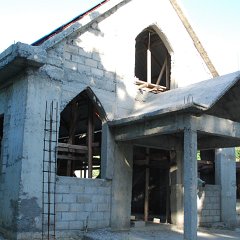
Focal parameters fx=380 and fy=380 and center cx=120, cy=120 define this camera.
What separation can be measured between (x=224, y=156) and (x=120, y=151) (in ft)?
16.5

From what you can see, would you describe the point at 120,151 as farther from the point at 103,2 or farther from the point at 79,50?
the point at 103,2

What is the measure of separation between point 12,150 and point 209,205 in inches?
287

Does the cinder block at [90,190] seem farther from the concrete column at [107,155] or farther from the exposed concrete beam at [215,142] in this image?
the exposed concrete beam at [215,142]

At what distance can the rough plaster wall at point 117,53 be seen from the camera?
10508 millimetres

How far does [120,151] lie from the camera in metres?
11.0

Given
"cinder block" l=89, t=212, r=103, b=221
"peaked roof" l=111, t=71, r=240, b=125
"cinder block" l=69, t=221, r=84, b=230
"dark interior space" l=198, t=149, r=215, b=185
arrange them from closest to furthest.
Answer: "peaked roof" l=111, t=71, r=240, b=125 → "cinder block" l=69, t=221, r=84, b=230 → "cinder block" l=89, t=212, r=103, b=221 → "dark interior space" l=198, t=149, r=215, b=185

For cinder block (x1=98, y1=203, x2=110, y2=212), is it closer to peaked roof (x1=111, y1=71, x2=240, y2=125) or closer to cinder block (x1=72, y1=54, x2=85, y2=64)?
peaked roof (x1=111, y1=71, x2=240, y2=125)

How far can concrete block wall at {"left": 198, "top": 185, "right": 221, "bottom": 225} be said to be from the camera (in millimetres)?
13000

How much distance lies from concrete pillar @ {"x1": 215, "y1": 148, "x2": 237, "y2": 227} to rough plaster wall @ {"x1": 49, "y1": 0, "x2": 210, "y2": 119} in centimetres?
312

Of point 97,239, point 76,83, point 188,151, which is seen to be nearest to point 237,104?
point 188,151

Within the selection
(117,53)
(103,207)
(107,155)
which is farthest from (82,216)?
(117,53)

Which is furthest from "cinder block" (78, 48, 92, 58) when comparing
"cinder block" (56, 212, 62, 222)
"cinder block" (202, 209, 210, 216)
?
"cinder block" (202, 209, 210, 216)

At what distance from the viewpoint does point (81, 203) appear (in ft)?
32.6

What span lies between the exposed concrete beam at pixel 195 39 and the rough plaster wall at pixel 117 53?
0.18 metres
